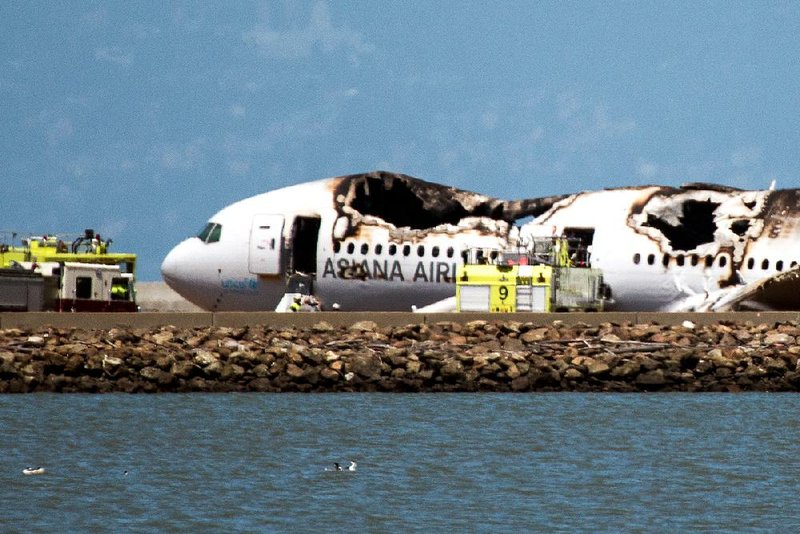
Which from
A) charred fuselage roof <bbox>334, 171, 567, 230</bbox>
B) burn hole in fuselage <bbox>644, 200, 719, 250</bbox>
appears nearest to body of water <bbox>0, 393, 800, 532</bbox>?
burn hole in fuselage <bbox>644, 200, 719, 250</bbox>

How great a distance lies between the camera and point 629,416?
40.3m

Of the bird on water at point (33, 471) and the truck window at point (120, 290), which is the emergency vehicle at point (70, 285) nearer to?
the truck window at point (120, 290)

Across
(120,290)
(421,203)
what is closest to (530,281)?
(421,203)

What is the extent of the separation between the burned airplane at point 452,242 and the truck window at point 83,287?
220 cm

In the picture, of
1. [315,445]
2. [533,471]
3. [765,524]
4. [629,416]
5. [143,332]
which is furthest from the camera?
[143,332]

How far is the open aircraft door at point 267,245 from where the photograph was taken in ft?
183

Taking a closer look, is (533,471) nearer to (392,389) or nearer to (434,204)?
(392,389)

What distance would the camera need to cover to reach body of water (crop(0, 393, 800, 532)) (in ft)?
90.8

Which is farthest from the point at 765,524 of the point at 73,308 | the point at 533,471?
the point at 73,308

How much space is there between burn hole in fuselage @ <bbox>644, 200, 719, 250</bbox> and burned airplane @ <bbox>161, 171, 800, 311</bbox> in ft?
0.09

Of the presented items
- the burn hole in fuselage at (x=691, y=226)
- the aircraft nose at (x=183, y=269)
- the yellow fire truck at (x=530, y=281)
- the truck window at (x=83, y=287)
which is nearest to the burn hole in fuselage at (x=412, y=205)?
the yellow fire truck at (x=530, y=281)

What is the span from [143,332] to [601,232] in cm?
1327

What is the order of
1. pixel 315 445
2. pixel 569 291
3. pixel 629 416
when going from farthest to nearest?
pixel 569 291, pixel 629 416, pixel 315 445

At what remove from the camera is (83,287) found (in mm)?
57062
